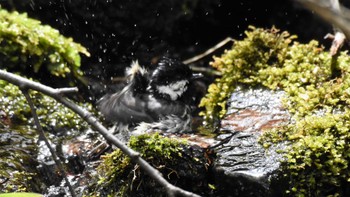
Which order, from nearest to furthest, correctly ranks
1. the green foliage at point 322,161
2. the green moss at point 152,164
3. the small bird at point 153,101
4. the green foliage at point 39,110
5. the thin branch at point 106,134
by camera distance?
the thin branch at point 106,134 < the green foliage at point 322,161 < the green moss at point 152,164 < the green foliage at point 39,110 < the small bird at point 153,101

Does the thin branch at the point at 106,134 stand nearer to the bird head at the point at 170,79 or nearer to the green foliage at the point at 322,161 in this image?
the green foliage at the point at 322,161

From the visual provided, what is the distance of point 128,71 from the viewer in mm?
4797

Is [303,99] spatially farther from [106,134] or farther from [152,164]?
[106,134]

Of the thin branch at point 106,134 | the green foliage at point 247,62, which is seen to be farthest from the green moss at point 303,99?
the thin branch at point 106,134

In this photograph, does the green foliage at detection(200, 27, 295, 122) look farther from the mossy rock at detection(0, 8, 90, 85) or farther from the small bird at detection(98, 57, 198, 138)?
the mossy rock at detection(0, 8, 90, 85)

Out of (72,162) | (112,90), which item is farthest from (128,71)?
(72,162)

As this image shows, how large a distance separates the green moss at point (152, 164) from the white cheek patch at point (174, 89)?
166 cm

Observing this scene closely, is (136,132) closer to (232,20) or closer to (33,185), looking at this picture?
(33,185)

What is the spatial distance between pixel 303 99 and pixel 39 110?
A: 7.38ft

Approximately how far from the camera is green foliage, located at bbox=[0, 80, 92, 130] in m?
3.88

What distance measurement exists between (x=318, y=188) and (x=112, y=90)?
2590 millimetres

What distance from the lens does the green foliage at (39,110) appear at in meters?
3.88

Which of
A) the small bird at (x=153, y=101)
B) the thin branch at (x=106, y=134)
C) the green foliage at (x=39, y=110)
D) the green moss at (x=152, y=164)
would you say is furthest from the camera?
the small bird at (x=153, y=101)

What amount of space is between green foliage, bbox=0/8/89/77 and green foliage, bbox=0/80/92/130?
33 centimetres
